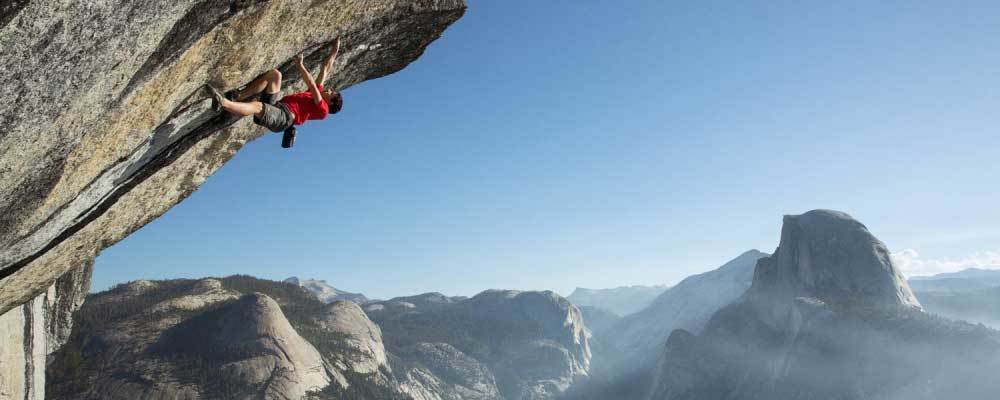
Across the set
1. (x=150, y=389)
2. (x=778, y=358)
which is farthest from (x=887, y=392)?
(x=150, y=389)

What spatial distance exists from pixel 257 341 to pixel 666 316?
170972mm

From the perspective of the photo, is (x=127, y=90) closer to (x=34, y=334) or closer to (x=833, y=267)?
(x=34, y=334)

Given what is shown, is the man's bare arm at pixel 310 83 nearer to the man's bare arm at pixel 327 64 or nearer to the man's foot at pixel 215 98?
the man's bare arm at pixel 327 64

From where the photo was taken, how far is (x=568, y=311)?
610 feet

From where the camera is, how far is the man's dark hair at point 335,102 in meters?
8.61

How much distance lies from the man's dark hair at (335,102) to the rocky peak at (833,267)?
91546mm

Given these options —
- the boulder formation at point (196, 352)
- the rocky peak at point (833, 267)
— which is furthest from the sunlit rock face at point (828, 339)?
the boulder formation at point (196, 352)

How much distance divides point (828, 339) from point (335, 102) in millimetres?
84442

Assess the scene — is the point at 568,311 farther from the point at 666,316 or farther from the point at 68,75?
the point at 68,75

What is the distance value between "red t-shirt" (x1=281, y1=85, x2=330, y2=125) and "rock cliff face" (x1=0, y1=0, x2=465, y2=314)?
63cm

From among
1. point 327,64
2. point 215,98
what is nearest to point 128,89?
point 215,98

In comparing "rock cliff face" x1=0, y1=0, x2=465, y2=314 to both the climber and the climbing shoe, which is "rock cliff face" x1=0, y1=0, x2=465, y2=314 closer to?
the climber

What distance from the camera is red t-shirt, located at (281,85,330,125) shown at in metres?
8.02

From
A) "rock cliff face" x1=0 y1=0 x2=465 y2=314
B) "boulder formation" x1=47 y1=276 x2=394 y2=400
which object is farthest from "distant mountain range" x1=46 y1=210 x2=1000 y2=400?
"rock cliff face" x1=0 y1=0 x2=465 y2=314
